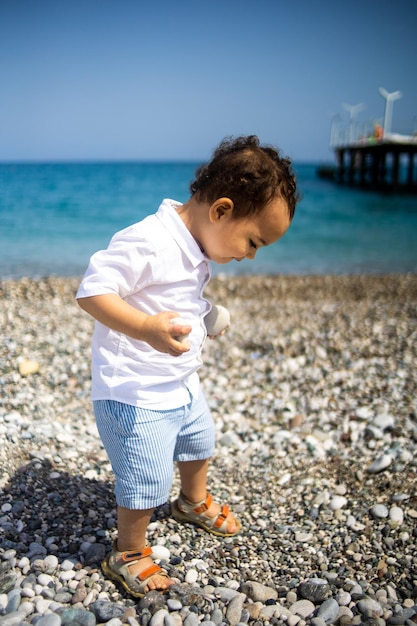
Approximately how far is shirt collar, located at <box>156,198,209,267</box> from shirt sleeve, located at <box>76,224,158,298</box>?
0.42 ft

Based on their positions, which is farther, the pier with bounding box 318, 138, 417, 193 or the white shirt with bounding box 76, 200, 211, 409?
the pier with bounding box 318, 138, 417, 193

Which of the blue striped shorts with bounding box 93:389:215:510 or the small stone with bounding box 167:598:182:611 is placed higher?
the blue striped shorts with bounding box 93:389:215:510

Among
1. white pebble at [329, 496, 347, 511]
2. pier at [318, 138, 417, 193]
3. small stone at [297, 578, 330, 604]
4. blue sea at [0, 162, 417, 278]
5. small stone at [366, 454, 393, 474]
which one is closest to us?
small stone at [297, 578, 330, 604]

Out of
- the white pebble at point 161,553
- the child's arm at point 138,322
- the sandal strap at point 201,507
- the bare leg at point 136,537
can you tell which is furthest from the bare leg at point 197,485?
the child's arm at point 138,322

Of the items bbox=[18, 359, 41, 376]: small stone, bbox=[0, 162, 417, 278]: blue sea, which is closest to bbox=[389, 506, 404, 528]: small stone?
bbox=[18, 359, 41, 376]: small stone

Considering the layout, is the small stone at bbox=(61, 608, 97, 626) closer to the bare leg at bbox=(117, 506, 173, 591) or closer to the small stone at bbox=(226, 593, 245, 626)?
the bare leg at bbox=(117, 506, 173, 591)

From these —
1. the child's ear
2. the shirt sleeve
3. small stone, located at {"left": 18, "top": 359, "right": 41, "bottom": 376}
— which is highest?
the child's ear

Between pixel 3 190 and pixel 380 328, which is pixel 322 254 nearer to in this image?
pixel 380 328

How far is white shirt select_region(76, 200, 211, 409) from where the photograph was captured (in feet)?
6.68

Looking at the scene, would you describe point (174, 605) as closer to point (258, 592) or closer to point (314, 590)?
point (258, 592)

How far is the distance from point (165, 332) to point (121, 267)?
32cm

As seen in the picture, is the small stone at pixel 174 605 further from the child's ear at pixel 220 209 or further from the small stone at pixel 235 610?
the child's ear at pixel 220 209

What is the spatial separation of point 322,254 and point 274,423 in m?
10.7

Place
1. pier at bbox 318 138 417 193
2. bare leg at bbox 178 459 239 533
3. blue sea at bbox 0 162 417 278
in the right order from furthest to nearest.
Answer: pier at bbox 318 138 417 193 → blue sea at bbox 0 162 417 278 → bare leg at bbox 178 459 239 533
